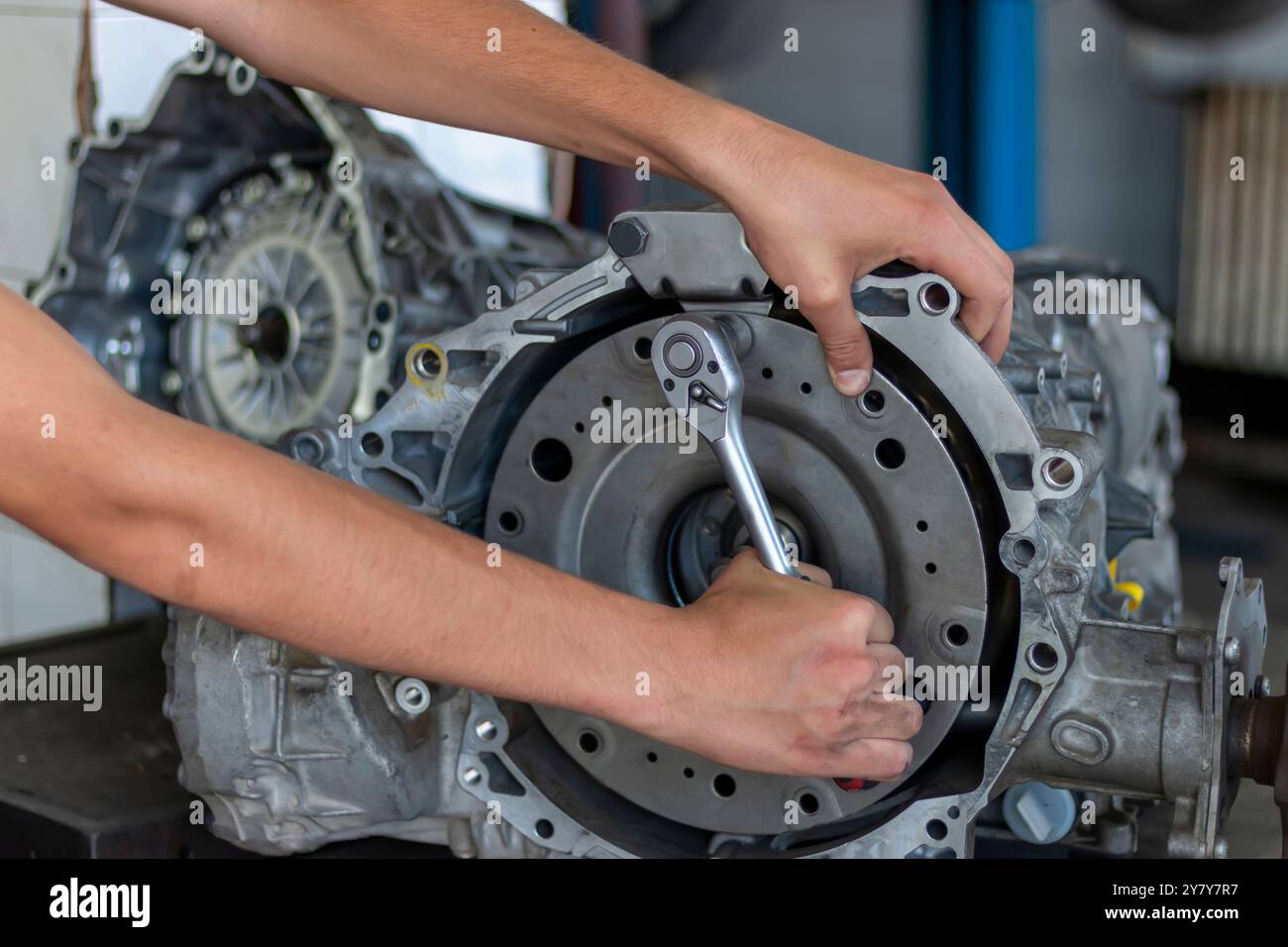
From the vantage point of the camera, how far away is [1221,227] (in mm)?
5770

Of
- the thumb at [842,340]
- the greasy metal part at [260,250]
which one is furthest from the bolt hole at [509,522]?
the greasy metal part at [260,250]

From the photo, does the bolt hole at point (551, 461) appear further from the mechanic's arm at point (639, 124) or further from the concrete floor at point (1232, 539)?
the concrete floor at point (1232, 539)

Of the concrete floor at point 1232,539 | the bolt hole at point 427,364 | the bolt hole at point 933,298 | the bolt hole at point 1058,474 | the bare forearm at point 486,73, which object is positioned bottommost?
the concrete floor at point 1232,539

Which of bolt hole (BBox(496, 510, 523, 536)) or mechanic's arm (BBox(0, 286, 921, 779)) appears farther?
bolt hole (BBox(496, 510, 523, 536))

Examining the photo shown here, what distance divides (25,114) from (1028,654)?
2.61 meters

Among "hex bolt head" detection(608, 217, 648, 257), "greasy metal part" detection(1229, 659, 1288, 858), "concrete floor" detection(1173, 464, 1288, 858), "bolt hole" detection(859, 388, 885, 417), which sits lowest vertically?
"concrete floor" detection(1173, 464, 1288, 858)

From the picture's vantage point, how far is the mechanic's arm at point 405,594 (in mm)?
961

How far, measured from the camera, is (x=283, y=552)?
1.02m

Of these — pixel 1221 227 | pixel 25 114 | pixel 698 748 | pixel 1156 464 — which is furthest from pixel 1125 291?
pixel 1221 227

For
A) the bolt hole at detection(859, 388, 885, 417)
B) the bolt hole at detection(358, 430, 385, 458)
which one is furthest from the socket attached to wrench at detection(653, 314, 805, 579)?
the bolt hole at detection(358, 430, 385, 458)

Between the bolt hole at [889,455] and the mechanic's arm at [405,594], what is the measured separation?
0.50ft

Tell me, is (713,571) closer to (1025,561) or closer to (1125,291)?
(1025,561)

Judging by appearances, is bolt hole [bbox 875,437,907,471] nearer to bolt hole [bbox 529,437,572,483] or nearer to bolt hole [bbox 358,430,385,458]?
bolt hole [bbox 529,437,572,483]

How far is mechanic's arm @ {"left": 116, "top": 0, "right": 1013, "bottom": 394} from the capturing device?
1.21 metres
